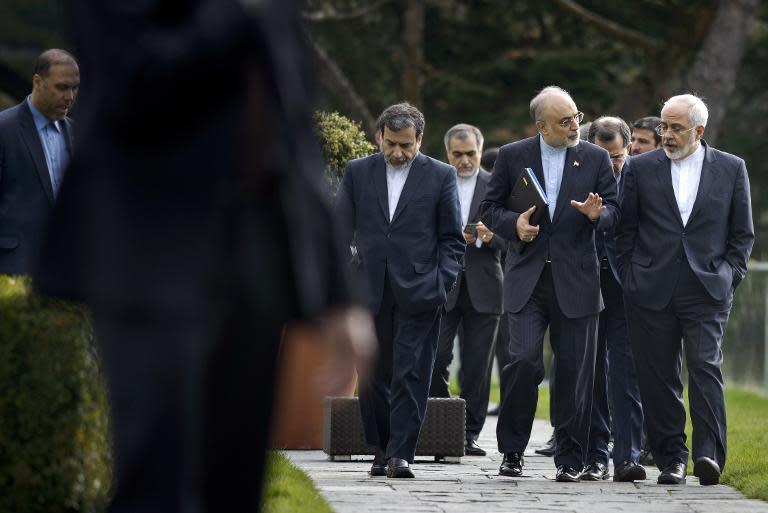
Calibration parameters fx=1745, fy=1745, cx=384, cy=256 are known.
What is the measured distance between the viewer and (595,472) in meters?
10.1

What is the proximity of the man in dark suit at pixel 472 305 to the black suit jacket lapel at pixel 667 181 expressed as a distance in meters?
2.51

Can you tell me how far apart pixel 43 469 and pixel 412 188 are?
3768mm

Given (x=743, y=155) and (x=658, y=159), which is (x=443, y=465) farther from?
(x=743, y=155)

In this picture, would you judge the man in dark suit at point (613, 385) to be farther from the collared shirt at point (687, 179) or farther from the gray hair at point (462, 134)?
Result: the gray hair at point (462, 134)

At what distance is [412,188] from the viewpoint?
9953mm

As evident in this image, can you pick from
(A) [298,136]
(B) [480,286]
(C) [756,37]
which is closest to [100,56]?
(A) [298,136]

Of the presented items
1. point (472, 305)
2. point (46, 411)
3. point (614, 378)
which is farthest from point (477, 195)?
point (46, 411)

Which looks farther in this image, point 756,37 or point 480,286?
point 756,37

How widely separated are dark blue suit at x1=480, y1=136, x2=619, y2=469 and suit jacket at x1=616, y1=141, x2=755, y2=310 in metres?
0.23

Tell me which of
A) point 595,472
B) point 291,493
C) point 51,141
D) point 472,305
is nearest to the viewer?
point 291,493

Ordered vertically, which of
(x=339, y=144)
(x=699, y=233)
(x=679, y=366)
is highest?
(x=339, y=144)

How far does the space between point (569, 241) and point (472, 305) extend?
8.63 feet

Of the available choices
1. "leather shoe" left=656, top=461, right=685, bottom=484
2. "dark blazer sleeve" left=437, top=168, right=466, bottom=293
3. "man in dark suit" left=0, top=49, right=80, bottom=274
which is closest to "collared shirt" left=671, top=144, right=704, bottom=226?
"dark blazer sleeve" left=437, top=168, right=466, bottom=293

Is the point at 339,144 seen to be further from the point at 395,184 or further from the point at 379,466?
the point at 379,466
